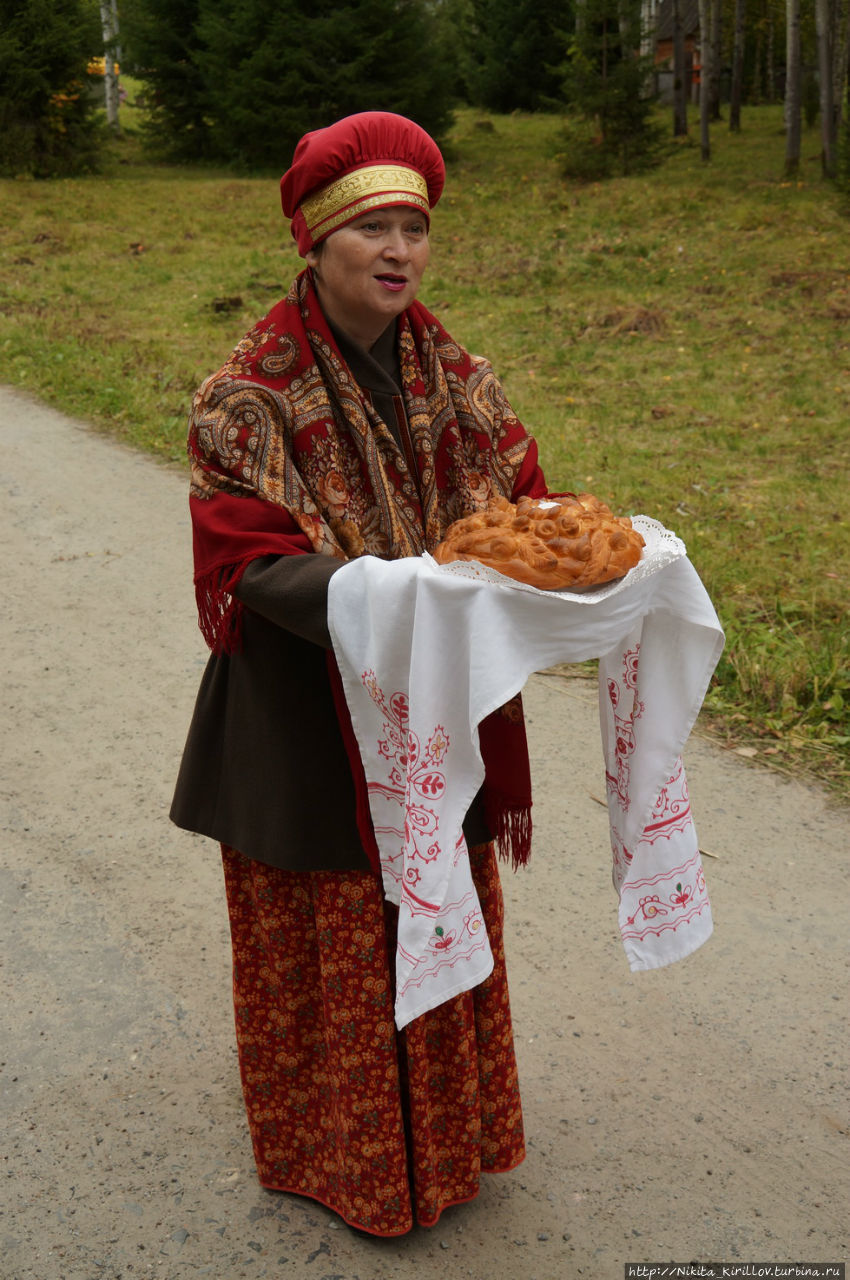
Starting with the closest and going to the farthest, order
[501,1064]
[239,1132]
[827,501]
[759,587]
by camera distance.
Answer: [501,1064] → [239,1132] → [759,587] → [827,501]

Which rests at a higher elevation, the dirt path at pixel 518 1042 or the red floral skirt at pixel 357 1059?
the red floral skirt at pixel 357 1059

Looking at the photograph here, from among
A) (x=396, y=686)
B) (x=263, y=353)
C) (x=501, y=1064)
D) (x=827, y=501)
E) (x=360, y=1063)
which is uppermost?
(x=263, y=353)

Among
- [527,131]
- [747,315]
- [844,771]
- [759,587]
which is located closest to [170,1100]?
[844,771]

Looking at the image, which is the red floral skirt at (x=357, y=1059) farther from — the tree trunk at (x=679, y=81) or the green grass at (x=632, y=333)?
the tree trunk at (x=679, y=81)

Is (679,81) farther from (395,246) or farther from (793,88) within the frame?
(395,246)

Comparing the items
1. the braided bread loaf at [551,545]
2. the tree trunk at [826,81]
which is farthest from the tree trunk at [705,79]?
the braided bread loaf at [551,545]

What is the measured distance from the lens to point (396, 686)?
2.03 m

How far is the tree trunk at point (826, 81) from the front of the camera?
1772cm

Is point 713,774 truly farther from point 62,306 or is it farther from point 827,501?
point 62,306

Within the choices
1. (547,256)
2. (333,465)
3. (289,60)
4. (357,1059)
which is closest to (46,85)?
(289,60)

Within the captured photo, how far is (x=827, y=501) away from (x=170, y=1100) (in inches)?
227

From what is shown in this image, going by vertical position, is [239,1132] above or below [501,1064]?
below

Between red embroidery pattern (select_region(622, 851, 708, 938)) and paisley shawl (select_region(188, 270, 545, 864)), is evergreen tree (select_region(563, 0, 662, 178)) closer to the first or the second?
paisley shawl (select_region(188, 270, 545, 864))

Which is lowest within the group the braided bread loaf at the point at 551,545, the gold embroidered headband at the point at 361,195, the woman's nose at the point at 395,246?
the braided bread loaf at the point at 551,545
